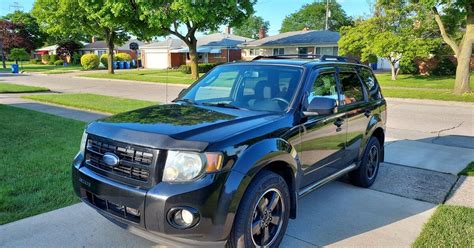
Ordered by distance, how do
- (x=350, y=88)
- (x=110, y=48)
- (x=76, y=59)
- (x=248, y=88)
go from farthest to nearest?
(x=76, y=59) → (x=110, y=48) → (x=350, y=88) → (x=248, y=88)

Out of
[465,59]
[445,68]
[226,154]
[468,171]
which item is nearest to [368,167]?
[468,171]

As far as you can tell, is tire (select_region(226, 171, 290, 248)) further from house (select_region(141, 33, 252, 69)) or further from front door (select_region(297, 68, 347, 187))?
house (select_region(141, 33, 252, 69))

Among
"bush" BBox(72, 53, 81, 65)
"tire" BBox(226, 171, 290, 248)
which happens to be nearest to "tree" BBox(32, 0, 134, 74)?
"bush" BBox(72, 53, 81, 65)

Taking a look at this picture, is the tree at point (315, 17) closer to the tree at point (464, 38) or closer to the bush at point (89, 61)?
the bush at point (89, 61)

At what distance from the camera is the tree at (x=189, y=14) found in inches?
890

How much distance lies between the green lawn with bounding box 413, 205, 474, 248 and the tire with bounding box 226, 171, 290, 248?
4.63ft

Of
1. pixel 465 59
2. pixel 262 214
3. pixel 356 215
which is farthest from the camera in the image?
pixel 465 59

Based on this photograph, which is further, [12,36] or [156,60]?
[12,36]

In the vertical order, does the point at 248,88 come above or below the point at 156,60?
below

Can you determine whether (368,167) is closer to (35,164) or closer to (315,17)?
(35,164)

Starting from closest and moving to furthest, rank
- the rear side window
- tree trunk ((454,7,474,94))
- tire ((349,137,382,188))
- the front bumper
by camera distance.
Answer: the front bumper < tire ((349,137,382,188)) < the rear side window < tree trunk ((454,7,474,94))

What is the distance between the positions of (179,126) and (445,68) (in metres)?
31.6

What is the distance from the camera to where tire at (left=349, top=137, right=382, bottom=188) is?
17.2ft

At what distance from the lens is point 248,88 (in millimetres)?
4305
